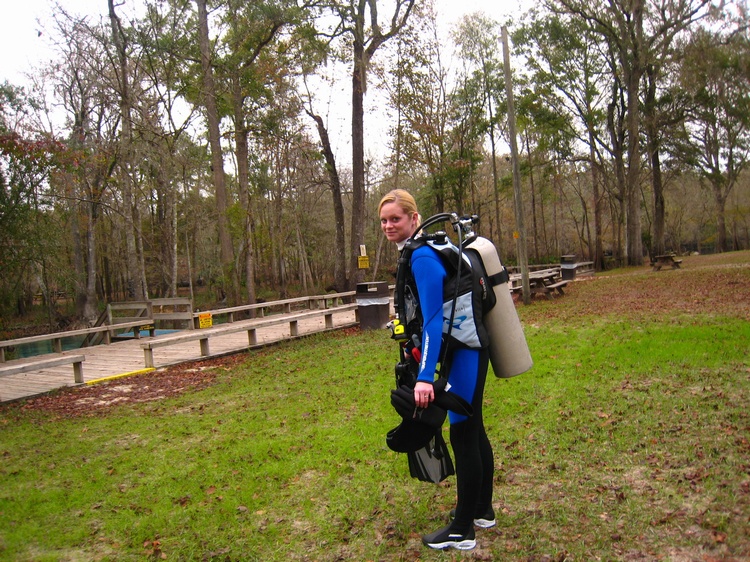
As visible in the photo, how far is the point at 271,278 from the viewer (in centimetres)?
3781

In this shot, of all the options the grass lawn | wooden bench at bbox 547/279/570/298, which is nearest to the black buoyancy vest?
the grass lawn

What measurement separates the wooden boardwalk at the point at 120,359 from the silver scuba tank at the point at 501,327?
721 cm

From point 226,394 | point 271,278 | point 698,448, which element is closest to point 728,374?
point 698,448

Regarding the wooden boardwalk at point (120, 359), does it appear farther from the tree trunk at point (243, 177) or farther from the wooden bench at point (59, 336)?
the tree trunk at point (243, 177)

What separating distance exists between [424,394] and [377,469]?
1.75 metres

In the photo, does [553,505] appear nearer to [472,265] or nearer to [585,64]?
[472,265]

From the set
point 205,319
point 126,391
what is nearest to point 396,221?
point 126,391

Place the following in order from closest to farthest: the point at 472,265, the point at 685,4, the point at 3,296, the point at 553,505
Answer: the point at 472,265
the point at 553,505
the point at 3,296
the point at 685,4

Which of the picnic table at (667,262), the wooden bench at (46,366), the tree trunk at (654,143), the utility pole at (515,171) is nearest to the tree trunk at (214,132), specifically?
the utility pole at (515,171)

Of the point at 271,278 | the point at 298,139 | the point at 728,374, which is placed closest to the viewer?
the point at 728,374

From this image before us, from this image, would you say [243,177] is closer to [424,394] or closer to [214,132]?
[214,132]

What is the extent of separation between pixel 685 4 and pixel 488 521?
2439 centimetres

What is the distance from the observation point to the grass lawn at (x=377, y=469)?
279 cm

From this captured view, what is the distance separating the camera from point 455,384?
8.05 ft
